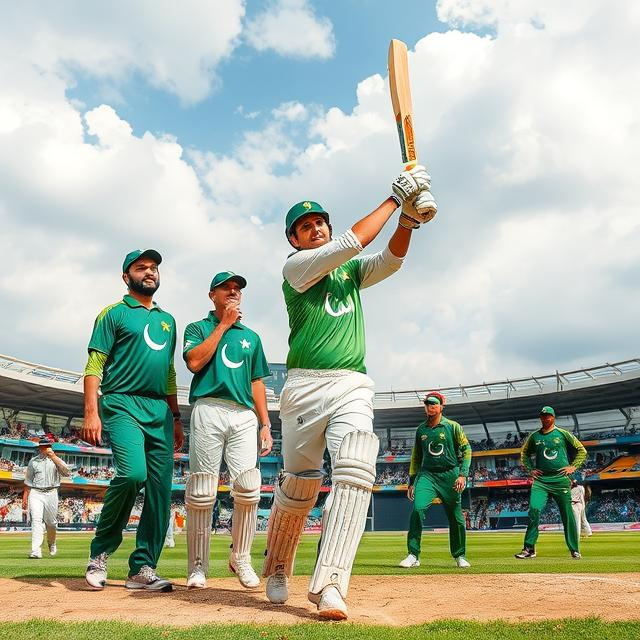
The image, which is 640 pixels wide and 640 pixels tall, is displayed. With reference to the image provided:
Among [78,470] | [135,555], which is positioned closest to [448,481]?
[135,555]

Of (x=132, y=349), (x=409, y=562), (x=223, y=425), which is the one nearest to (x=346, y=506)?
(x=223, y=425)

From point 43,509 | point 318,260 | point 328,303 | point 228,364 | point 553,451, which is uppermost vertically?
point 318,260

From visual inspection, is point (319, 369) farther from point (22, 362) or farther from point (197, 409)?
point (22, 362)

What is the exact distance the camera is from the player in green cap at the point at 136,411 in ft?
17.1

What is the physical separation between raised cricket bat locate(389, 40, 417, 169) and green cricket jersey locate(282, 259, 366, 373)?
0.97m

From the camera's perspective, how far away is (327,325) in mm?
4312

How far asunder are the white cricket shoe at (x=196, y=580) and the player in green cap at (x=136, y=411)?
0.26 metres

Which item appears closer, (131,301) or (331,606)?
(331,606)

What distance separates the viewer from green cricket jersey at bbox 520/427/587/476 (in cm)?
1007

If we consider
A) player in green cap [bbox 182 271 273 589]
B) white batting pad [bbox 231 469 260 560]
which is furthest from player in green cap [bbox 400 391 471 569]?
white batting pad [bbox 231 469 260 560]

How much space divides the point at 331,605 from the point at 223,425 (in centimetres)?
266

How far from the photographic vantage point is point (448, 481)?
893cm

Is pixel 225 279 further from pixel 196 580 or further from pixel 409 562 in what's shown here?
pixel 409 562

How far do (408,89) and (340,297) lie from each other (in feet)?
5.02
